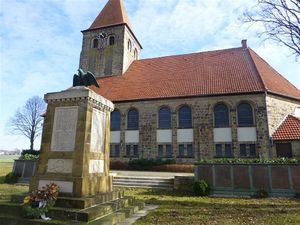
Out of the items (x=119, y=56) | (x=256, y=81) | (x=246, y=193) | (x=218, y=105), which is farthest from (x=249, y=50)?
(x=246, y=193)

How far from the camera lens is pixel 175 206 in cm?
899

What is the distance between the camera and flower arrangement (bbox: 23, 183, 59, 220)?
18.7 ft

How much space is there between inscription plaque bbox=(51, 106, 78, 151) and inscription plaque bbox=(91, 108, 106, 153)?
61 centimetres

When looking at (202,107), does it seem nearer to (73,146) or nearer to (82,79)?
(82,79)

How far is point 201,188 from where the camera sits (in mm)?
12148

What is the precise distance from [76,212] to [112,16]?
31.1 m

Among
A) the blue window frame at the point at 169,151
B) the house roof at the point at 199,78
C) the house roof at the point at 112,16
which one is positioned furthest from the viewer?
the house roof at the point at 112,16

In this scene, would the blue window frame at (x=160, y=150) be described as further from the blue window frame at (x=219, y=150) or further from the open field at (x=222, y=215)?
the open field at (x=222, y=215)

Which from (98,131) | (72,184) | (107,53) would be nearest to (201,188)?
(98,131)

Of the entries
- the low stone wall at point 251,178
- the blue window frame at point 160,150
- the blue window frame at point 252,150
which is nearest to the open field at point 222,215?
the low stone wall at point 251,178

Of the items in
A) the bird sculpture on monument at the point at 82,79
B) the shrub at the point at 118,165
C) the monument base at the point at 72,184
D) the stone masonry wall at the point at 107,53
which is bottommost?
the monument base at the point at 72,184

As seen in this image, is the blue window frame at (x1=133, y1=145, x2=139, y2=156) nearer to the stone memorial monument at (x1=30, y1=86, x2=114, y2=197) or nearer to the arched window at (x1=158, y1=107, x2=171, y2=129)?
the arched window at (x1=158, y1=107, x2=171, y2=129)

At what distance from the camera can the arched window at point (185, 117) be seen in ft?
74.0

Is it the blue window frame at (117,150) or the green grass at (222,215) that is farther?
the blue window frame at (117,150)
